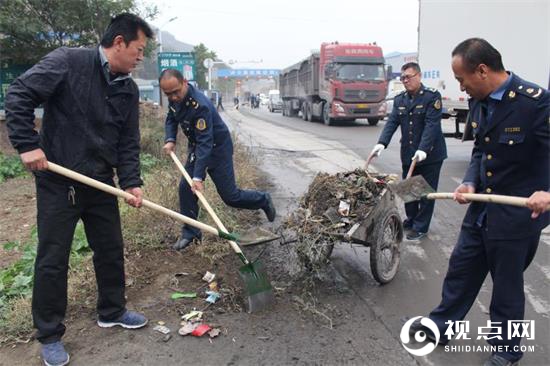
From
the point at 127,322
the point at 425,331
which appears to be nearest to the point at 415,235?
the point at 425,331

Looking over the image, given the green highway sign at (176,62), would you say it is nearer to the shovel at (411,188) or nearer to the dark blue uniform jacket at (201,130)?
the dark blue uniform jacket at (201,130)

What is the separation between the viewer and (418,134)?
512cm

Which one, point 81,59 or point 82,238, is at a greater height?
point 81,59

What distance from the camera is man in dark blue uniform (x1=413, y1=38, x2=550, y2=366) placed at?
2615mm

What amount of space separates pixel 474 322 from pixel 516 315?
737 mm

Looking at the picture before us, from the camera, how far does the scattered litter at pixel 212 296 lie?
12.1 feet

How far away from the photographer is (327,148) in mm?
12672

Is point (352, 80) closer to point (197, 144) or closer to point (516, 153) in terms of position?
point (197, 144)

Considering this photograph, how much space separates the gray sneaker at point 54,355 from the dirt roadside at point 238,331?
9 centimetres

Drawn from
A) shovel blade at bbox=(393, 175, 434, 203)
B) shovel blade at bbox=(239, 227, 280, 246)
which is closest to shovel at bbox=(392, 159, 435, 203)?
shovel blade at bbox=(393, 175, 434, 203)

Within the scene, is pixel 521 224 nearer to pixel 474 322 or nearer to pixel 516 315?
pixel 516 315

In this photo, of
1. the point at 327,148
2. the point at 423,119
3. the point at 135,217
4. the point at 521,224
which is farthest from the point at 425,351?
the point at 327,148

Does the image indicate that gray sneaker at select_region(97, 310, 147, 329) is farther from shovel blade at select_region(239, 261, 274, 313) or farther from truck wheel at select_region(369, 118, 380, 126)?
truck wheel at select_region(369, 118, 380, 126)

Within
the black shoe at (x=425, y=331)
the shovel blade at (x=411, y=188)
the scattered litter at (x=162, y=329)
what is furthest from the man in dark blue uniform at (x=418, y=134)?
the scattered litter at (x=162, y=329)
